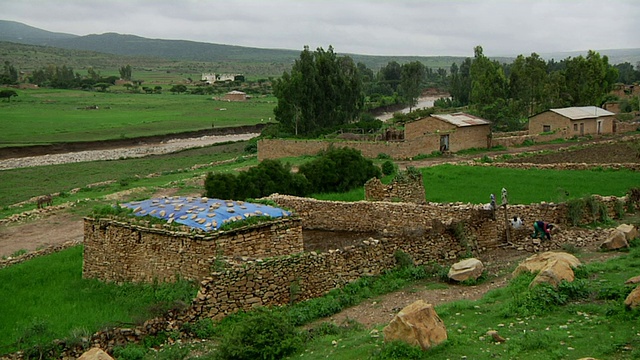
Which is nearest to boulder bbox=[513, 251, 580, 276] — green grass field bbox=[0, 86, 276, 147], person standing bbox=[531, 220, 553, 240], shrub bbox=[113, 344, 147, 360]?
person standing bbox=[531, 220, 553, 240]

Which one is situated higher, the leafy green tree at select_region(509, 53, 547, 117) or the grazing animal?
the leafy green tree at select_region(509, 53, 547, 117)

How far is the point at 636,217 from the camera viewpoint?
18.6 m

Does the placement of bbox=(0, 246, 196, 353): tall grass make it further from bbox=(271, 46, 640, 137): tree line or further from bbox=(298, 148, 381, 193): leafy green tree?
bbox=(271, 46, 640, 137): tree line

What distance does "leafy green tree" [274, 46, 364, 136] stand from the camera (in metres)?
49.4

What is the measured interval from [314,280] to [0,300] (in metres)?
5.83

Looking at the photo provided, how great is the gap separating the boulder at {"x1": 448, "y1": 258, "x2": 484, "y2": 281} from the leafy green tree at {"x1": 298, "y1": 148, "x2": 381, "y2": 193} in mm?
12143

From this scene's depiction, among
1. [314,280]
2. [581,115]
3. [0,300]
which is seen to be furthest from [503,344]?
[581,115]

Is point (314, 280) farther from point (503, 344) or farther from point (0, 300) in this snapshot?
point (0, 300)

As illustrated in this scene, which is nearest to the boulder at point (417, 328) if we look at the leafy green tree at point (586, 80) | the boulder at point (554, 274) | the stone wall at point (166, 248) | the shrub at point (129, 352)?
the boulder at point (554, 274)

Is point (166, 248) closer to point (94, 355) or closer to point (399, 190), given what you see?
point (94, 355)

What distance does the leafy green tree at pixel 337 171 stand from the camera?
2592 cm

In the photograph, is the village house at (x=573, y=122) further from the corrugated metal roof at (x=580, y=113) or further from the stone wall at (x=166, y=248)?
the stone wall at (x=166, y=248)

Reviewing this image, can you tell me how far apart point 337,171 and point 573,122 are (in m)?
24.1

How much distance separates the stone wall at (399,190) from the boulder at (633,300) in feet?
37.5
